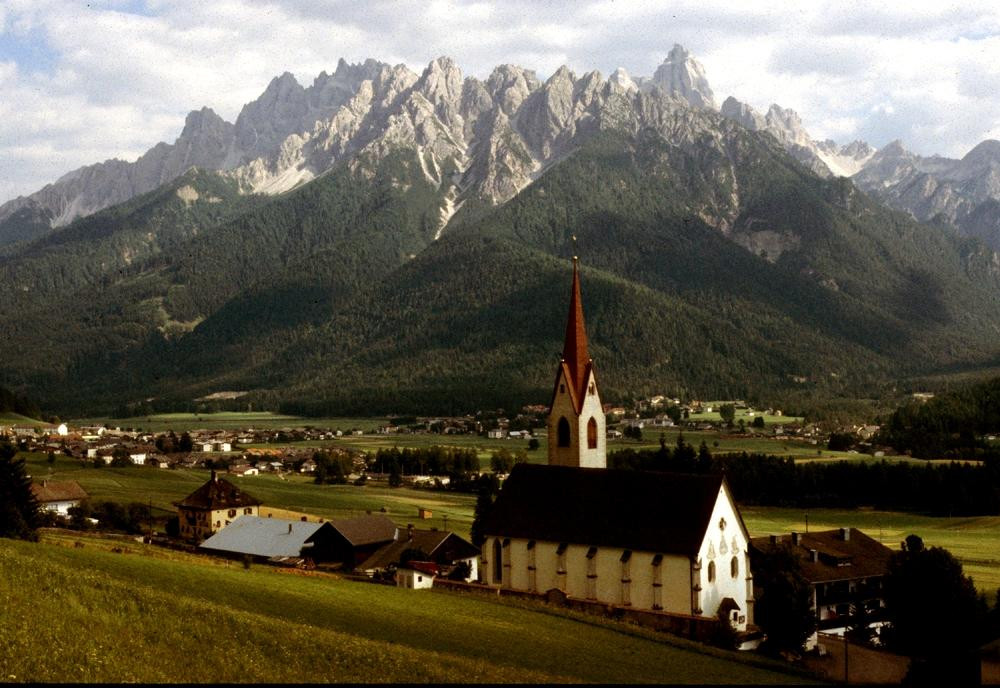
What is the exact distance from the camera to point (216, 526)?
9569 centimetres

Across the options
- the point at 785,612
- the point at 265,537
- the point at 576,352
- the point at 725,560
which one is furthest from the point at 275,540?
the point at 785,612

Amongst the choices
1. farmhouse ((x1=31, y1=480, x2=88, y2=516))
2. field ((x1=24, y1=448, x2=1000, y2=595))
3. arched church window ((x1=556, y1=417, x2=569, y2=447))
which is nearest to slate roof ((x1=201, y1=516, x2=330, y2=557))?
field ((x1=24, y1=448, x2=1000, y2=595))

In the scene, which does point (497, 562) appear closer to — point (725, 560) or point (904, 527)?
point (725, 560)

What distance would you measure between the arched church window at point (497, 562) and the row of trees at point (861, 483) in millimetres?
49547

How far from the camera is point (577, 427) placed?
212ft

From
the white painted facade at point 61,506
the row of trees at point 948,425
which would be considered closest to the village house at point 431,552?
the white painted facade at point 61,506

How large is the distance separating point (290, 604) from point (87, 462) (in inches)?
3759

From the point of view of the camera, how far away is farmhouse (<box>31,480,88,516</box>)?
92.8 m

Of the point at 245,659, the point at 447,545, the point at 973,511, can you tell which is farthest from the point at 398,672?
the point at 973,511

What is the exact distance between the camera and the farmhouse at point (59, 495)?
92750 millimetres

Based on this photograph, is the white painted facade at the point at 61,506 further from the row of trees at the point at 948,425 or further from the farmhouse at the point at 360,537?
the row of trees at the point at 948,425

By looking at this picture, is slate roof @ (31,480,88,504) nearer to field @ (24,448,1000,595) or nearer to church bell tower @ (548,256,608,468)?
field @ (24,448,1000,595)

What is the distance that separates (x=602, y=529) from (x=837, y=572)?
19.3 metres

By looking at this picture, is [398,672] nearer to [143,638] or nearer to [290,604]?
[143,638]
